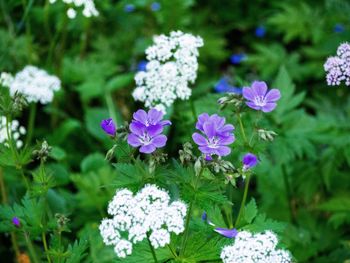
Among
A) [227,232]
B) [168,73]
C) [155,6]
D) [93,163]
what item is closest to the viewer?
[227,232]

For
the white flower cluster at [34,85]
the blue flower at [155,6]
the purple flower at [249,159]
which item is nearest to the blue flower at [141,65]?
the blue flower at [155,6]

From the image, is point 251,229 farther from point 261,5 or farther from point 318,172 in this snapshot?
point 261,5

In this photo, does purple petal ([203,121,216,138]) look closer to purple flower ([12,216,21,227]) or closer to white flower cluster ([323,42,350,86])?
white flower cluster ([323,42,350,86])

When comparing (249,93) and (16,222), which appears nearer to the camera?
(249,93)

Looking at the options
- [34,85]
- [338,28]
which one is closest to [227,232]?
[34,85]

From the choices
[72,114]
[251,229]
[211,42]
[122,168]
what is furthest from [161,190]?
[211,42]

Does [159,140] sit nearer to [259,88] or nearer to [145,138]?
[145,138]

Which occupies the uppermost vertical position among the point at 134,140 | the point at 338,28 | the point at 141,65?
the point at 134,140
